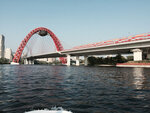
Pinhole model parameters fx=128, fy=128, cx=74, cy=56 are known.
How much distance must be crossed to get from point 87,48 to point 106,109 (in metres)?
66.1

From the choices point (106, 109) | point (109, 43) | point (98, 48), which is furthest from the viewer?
point (98, 48)

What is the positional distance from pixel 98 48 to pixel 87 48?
6.75 m

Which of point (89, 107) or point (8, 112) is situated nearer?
point (8, 112)

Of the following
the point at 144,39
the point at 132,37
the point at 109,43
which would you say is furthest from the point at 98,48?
the point at 144,39

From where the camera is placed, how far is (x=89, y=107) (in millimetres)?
5258

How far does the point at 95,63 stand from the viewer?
99.8m

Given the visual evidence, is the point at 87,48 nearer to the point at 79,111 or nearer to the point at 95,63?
A: the point at 95,63

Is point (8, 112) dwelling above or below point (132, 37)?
below

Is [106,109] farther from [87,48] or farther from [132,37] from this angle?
[87,48]

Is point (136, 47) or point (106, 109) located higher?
point (136, 47)

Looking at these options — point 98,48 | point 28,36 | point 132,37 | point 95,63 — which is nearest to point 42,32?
point 28,36

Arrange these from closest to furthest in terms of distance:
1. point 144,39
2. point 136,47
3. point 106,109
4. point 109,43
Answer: point 106,109, point 144,39, point 136,47, point 109,43

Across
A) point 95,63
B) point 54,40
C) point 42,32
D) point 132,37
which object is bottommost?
point 95,63

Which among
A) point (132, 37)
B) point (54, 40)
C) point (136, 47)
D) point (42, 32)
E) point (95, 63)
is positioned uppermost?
point (42, 32)
